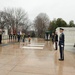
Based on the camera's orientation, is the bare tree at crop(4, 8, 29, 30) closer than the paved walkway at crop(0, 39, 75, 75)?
No

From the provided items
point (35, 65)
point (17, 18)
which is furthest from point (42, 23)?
point (35, 65)

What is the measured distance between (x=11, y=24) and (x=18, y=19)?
525cm

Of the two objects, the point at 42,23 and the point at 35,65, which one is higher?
the point at 42,23

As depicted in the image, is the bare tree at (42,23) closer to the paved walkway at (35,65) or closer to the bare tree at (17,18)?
the bare tree at (17,18)

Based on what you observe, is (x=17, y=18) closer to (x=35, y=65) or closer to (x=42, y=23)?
(x=42, y=23)

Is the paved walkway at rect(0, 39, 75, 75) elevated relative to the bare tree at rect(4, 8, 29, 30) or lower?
lower

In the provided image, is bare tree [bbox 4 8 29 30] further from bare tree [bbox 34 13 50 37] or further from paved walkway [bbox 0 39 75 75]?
paved walkway [bbox 0 39 75 75]

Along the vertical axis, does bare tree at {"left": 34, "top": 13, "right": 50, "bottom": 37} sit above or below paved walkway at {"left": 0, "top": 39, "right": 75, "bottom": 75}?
above

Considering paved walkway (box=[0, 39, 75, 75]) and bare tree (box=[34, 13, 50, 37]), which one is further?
bare tree (box=[34, 13, 50, 37])

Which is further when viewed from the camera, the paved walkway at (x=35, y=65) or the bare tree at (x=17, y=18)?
the bare tree at (x=17, y=18)

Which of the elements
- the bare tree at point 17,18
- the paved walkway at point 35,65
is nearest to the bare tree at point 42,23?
the bare tree at point 17,18

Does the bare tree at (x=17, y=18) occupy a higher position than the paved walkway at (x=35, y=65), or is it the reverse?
the bare tree at (x=17, y=18)

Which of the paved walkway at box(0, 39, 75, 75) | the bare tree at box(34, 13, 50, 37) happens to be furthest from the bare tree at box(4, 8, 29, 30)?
the paved walkway at box(0, 39, 75, 75)

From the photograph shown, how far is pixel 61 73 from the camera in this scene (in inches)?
258
